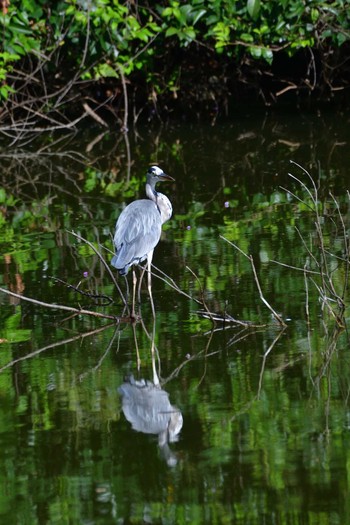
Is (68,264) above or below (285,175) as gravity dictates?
below

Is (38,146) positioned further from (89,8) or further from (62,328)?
(62,328)

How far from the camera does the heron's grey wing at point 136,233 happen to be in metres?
6.88

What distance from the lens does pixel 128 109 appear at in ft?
57.0

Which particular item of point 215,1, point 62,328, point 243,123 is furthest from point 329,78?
point 62,328

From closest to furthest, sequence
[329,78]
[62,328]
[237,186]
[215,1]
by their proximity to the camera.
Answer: [62,328], [237,186], [215,1], [329,78]

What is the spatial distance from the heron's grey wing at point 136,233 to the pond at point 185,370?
0.51 ft

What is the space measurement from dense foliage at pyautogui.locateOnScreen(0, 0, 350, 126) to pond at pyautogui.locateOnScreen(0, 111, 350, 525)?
4330 mm

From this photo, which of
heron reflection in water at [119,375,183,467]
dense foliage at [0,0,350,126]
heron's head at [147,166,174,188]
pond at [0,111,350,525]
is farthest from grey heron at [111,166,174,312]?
dense foliage at [0,0,350,126]

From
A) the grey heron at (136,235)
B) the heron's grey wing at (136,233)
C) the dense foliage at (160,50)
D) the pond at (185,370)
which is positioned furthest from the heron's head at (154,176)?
the dense foliage at (160,50)

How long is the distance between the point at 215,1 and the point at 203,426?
10044mm

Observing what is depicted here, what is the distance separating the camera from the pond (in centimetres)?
442

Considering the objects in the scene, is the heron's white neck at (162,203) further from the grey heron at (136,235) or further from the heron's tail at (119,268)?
the heron's tail at (119,268)

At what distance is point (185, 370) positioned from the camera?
5.81m

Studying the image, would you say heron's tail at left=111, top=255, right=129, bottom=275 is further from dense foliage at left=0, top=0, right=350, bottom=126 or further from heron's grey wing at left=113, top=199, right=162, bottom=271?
dense foliage at left=0, top=0, right=350, bottom=126
